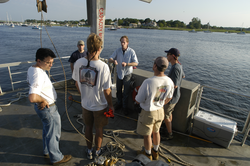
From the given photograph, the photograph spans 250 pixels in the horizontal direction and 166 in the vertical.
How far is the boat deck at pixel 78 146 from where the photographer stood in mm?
2637

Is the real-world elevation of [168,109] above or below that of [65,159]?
above

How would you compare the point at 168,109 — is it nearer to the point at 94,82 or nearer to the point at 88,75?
the point at 94,82

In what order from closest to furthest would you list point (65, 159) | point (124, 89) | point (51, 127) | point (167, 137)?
1. point (51, 127)
2. point (65, 159)
3. point (167, 137)
4. point (124, 89)

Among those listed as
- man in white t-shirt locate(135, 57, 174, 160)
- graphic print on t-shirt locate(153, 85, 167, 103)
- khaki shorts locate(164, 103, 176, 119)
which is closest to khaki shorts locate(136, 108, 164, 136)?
man in white t-shirt locate(135, 57, 174, 160)

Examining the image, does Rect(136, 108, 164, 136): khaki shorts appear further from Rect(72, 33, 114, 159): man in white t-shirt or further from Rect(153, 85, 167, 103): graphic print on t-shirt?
Rect(72, 33, 114, 159): man in white t-shirt

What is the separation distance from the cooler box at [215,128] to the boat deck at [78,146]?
0.15 metres

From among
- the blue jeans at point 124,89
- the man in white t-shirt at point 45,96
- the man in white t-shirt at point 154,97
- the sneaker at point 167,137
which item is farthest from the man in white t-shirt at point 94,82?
the blue jeans at point 124,89

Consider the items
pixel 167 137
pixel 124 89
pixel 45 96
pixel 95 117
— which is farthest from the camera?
pixel 124 89

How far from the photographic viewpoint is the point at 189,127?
3.47 meters

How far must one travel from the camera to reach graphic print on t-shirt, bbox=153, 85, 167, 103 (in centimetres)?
224

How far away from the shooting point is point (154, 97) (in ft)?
7.48

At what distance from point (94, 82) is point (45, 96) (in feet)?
2.37

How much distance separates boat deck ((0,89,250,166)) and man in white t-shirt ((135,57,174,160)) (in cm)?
75

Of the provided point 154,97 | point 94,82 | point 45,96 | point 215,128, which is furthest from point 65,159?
→ point 215,128
